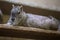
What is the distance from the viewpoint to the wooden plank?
2357mm

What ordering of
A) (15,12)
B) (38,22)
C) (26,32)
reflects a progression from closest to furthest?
(26,32) → (15,12) → (38,22)

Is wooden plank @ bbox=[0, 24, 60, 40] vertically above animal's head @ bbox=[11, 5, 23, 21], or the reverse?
animal's head @ bbox=[11, 5, 23, 21]

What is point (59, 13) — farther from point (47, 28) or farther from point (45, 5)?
point (47, 28)

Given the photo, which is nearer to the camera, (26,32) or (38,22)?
(26,32)

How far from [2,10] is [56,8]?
94 cm

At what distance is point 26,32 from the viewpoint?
2420 mm

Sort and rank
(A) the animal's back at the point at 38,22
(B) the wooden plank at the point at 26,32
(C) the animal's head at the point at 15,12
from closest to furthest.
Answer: (B) the wooden plank at the point at 26,32, (C) the animal's head at the point at 15,12, (A) the animal's back at the point at 38,22

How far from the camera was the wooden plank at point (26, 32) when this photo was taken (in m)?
2.36

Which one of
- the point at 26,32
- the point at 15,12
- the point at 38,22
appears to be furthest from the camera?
the point at 38,22

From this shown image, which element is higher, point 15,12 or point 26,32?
point 15,12

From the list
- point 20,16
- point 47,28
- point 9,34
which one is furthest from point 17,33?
point 47,28

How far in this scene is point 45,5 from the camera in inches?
Answer: 126

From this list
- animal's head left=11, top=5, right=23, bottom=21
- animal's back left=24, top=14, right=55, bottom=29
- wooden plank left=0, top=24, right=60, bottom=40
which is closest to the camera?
wooden plank left=0, top=24, right=60, bottom=40

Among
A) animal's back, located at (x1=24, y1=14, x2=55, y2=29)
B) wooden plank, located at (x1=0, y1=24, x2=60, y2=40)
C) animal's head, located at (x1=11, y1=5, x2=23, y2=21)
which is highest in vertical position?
animal's head, located at (x1=11, y1=5, x2=23, y2=21)
